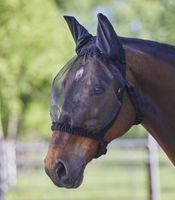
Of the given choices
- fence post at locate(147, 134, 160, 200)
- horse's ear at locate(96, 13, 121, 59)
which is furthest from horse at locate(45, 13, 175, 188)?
fence post at locate(147, 134, 160, 200)

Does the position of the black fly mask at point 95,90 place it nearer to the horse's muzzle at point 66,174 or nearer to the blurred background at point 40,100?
the horse's muzzle at point 66,174

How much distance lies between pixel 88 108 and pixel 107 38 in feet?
1.00

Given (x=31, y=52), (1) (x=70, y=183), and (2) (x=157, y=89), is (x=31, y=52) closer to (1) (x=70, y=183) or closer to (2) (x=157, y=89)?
(2) (x=157, y=89)

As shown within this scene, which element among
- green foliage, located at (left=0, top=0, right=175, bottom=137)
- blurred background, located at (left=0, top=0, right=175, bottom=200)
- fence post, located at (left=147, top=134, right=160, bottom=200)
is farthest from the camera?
green foliage, located at (left=0, top=0, right=175, bottom=137)

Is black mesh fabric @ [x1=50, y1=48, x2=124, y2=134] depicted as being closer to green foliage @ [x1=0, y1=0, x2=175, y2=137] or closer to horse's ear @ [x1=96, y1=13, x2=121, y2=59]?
horse's ear @ [x1=96, y1=13, x2=121, y2=59]

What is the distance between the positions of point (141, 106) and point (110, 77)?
18cm

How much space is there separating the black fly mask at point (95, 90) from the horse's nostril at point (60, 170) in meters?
0.14

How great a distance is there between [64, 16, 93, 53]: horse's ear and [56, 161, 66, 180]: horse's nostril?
517 millimetres

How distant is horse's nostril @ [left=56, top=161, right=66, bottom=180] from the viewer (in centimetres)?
277

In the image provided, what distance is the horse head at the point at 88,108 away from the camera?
279 cm

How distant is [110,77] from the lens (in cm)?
287

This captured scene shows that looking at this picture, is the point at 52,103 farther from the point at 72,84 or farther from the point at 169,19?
the point at 169,19

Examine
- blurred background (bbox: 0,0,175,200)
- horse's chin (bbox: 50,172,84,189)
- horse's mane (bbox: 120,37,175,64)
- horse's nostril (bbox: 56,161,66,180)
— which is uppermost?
blurred background (bbox: 0,0,175,200)

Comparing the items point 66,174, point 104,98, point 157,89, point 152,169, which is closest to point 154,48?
point 157,89
